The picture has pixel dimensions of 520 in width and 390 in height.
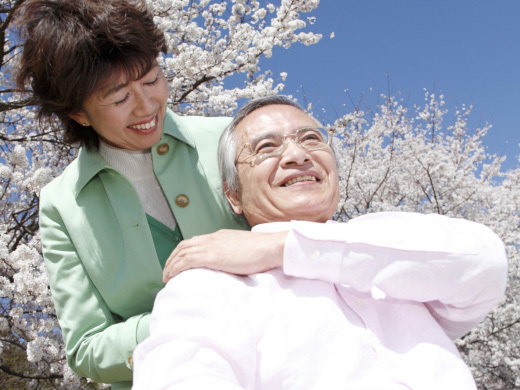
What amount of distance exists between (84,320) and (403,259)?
1093 millimetres

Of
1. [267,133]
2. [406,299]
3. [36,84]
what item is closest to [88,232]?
[36,84]

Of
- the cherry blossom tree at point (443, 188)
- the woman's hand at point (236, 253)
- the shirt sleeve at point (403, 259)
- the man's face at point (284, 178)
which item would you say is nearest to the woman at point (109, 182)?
the man's face at point (284, 178)

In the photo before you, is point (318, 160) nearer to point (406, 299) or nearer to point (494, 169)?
point (406, 299)

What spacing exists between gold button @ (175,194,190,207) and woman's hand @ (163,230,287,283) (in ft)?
1.54

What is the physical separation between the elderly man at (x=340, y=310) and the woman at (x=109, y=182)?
431 mm

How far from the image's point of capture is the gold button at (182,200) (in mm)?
1983

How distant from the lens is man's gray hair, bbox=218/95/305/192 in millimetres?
1923

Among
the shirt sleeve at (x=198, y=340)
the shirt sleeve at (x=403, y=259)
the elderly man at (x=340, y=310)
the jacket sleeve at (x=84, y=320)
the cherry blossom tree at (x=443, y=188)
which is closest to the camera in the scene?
the shirt sleeve at (x=198, y=340)

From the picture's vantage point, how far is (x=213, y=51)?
19.2 feet

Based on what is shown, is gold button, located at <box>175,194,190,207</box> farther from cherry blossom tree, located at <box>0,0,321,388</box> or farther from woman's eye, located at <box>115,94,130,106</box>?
cherry blossom tree, located at <box>0,0,321,388</box>

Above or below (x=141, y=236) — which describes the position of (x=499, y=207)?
below

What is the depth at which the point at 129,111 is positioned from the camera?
1.89 meters

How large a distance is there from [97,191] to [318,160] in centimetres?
82

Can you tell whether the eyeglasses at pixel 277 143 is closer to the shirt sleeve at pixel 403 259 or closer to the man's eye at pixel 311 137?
the man's eye at pixel 311 137
